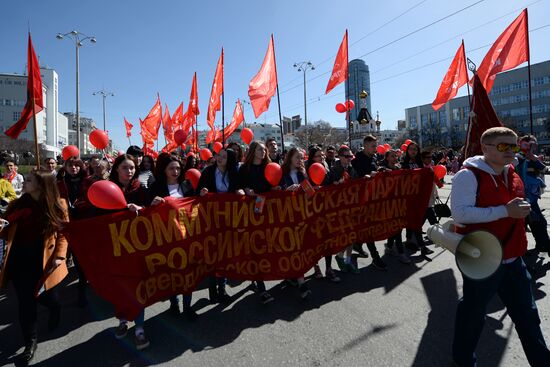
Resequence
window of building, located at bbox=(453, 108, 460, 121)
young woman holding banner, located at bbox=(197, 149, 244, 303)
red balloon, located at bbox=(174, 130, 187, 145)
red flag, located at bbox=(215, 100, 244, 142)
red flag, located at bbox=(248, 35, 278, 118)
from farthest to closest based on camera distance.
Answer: window of building, located at bbox=(453, 108, 460, 121) < red flag, located at bbox=(215, 100, 244, 142) < red balloon, located at bbox=(174, 130, 187, 145) < red flag, located at bbox=(248, 35, 278, 118) < young woman holding banner, located at bbox=(197, 149, 244, 303)

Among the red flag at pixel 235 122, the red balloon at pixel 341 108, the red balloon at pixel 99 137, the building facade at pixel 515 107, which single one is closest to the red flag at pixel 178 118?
the red flag at pixel 235 122

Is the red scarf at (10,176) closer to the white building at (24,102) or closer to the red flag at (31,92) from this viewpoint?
the red flag at (31,92)

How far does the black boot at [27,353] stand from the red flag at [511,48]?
27.4 ft

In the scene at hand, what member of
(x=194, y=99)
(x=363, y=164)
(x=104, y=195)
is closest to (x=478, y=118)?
(x=363, y=164)

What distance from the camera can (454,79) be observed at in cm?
866

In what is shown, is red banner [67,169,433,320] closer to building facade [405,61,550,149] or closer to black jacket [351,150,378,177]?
black jacket [351,150,378,177]

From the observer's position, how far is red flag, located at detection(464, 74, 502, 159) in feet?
17.5

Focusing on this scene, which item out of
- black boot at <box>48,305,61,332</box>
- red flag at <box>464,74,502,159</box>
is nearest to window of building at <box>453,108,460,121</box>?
red flag at <box>464,74,502,159</box>

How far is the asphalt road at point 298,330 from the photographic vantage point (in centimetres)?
280

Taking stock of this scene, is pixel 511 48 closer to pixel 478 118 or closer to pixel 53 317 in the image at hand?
pixel 478 118

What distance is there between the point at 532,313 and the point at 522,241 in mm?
473

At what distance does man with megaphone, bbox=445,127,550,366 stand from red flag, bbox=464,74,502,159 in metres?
3.45

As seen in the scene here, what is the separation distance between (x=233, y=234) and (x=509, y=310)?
8.53 feet

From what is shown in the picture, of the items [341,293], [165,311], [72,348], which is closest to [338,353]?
[341,293]
